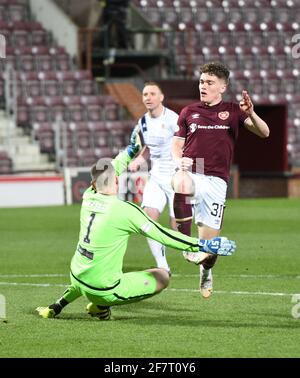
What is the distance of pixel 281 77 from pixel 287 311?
25793 mm

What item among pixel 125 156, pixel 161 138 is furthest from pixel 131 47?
pixel 125 156

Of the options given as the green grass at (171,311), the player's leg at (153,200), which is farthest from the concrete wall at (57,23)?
the player's leg at (153,200)

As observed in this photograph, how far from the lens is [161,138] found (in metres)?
13.9

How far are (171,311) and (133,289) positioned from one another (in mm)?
1150

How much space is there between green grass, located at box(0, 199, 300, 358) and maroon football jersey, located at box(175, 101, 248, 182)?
1413 millimetres

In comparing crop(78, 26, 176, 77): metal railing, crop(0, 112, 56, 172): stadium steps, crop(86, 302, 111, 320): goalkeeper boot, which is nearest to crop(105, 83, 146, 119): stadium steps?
crop(78, 26, 176, 77): metal railing

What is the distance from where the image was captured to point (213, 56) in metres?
35.5

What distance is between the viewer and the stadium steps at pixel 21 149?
97.3ft

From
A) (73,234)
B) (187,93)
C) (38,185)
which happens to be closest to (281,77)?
(187,93)

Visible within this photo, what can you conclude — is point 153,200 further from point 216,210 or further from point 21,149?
point 21,149

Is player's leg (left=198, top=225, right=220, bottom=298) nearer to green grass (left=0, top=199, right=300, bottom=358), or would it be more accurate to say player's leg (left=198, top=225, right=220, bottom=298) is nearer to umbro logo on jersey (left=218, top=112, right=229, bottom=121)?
green grass (left=0, top=199, right=300, bottom=358)

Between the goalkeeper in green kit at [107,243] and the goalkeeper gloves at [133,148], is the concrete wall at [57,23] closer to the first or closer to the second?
the goalkeeper gloves at [133,148]

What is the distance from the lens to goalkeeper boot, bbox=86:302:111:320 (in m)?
10.2
